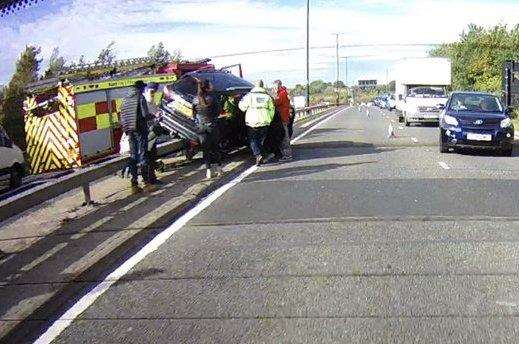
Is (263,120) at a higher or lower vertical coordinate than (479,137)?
higher

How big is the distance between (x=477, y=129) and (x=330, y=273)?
Answer: 431 inches

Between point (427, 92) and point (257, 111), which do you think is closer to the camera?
point (257, 111)

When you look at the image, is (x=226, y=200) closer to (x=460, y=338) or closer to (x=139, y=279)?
(x=139, y=279)

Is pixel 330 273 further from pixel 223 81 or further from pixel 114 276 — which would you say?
→ pixel 223 81

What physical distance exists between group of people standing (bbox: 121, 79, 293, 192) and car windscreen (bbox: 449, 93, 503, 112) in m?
4.59

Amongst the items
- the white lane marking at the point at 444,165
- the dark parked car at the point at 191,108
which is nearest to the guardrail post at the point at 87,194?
the dark parked car at the point at 191,108

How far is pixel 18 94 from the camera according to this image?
90.3 feet

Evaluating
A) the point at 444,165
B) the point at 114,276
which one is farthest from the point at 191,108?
the point at 114,276

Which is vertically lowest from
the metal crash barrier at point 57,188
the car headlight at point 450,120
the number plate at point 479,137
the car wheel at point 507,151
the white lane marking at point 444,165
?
the car wheel at point 507,151

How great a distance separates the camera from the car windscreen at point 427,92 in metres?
30.6

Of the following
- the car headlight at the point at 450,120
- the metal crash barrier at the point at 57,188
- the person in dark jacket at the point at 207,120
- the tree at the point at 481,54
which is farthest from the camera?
the tree at the point at 481,54

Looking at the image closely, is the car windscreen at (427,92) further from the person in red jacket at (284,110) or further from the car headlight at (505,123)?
the person in red jacket at (284,110)

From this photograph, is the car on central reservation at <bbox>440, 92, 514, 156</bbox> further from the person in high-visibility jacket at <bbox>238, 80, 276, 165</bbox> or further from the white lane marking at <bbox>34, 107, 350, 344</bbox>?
the white lane marking at <bbox>34, 107, 350, 344</bbox>

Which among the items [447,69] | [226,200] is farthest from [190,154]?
[447,69]
